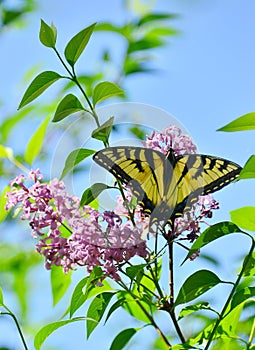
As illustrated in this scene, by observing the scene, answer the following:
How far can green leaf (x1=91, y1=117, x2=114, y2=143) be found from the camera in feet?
3.15

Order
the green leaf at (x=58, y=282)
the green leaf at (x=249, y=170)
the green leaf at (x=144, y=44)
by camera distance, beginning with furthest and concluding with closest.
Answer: the green leaf at (x=144, y=44) → the green leaf at (x=58, y=282) → the green leaf at (x=249, y=170)

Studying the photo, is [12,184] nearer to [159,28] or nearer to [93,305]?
[93,305]

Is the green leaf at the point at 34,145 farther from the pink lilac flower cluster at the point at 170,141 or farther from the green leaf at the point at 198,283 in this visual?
the green leaf at the point at 198,283

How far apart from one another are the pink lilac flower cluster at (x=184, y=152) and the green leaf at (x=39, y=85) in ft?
0.57

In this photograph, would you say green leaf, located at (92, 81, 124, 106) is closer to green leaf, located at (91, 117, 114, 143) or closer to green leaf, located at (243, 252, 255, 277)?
green leaf, located at (91, 117, 114, 143)

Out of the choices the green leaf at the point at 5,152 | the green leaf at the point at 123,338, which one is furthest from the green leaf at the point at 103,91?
the green leaf at the point at 5,152

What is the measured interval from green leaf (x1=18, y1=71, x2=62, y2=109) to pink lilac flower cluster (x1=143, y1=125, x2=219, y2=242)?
17cm

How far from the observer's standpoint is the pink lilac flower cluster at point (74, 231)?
96cm

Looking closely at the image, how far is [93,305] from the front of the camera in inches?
41.1

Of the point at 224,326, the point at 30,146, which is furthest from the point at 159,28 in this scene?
the point at 224,326

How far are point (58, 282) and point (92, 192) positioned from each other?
0.98ft

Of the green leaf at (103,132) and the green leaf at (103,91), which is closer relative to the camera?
the green leaf at (103,132)

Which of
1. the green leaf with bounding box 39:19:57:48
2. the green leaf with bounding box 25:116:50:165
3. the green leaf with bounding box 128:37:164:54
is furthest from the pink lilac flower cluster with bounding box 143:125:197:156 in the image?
the green leaf with bounding box 128:37:164:54

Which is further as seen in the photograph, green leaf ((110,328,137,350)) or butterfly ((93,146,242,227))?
green leaf ((110,328,137,350))
